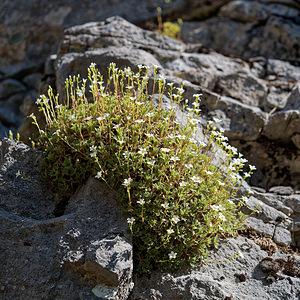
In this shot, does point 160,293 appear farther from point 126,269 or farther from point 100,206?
point 100,206

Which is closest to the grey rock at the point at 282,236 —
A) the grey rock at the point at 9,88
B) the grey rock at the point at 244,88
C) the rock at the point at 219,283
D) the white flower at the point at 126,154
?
the rock at the point at 219,283

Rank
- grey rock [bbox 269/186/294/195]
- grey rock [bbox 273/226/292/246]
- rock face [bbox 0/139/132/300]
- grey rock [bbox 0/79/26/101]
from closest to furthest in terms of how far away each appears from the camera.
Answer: rock face [bbox 0/139/132/300], grey rock [bbox 273/226/292/246], grey rock [bbox 269/186/294/195], grey rock [bbox 0/79/26/101]

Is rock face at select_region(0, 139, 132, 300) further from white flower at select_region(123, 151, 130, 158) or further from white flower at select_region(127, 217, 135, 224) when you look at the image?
white flower at select_region(123, 151, 130, 158)

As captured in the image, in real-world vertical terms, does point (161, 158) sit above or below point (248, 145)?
above

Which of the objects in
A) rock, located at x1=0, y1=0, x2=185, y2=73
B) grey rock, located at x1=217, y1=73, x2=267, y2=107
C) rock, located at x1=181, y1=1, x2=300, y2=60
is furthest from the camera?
rock, located at x1=0, y1=0, x2=185, y2=73

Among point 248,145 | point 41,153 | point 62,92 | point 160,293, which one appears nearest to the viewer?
point 160,293

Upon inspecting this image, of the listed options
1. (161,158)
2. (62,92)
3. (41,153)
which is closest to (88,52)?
(62,92)

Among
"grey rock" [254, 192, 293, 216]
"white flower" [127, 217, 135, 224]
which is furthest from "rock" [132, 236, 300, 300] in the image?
"grey rock" [254, 192, 293, 216]
